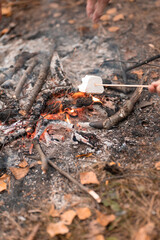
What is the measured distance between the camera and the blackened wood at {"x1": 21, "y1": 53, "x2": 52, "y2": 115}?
127 inches

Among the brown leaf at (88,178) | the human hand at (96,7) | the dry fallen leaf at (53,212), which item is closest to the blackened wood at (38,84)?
the human hand at (96,7)

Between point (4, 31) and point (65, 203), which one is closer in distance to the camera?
point (65, 203)

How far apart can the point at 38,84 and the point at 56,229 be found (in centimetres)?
225

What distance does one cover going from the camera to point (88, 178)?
2465 millimetres

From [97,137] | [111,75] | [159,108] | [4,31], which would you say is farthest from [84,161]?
[4,31]

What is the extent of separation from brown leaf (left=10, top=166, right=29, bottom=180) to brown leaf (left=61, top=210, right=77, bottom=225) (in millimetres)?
751

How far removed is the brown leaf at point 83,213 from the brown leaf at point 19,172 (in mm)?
842

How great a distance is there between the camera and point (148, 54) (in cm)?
418

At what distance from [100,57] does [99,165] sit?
241 cm

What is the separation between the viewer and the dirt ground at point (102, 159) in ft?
6.91

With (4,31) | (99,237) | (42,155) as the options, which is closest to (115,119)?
(42,155)

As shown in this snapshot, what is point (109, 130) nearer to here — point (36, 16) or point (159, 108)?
point (159, 108)

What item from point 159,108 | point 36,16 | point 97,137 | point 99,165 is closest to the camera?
point 99,165

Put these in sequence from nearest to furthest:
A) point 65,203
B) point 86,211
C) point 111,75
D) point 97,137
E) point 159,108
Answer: point 86,211, point 65,203, point 97,137, point 159,108, point 111,75
